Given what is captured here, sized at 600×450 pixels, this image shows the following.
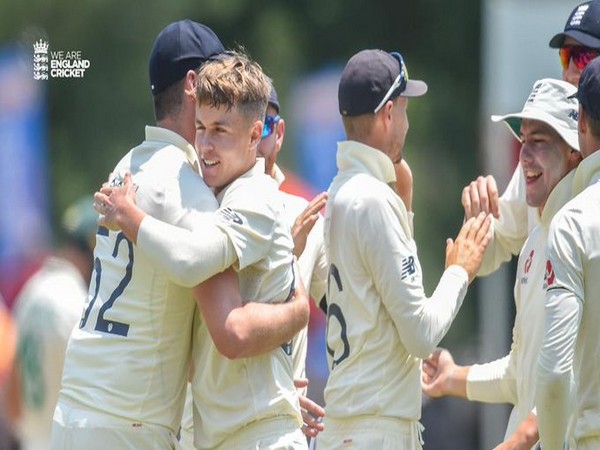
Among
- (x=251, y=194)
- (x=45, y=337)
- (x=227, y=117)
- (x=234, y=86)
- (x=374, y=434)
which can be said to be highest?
(x=234, y=86)

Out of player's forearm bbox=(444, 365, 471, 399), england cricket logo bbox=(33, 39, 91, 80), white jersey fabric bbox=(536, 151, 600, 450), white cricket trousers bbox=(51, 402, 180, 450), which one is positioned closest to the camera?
white jersey fabric bbox=(536, 151, 600, 450)

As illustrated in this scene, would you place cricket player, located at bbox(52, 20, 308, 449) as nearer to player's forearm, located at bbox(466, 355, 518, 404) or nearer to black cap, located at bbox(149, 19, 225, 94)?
black cap, located at bbox(149, 19, 225, 94)

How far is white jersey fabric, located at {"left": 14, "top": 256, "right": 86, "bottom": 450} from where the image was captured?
9617mm

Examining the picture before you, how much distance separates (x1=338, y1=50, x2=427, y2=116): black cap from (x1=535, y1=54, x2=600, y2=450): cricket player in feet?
3.66

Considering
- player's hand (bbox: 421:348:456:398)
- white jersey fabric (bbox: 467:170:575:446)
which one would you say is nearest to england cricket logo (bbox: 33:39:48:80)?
player's hand (bbox: 421:348:456:398)

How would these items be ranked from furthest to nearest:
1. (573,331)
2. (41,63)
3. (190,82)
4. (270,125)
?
(41,63), (270,125), (190,82), (573,331)

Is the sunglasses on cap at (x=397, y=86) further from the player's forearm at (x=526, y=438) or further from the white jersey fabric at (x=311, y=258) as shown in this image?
the player's forearm at (x=526, y=438)

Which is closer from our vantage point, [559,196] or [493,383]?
[559,196]

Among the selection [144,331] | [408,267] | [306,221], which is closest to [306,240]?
[306,221]

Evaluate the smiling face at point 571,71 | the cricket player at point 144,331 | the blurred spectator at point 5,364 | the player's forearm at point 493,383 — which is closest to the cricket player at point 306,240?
the player's forearm at point 493,383

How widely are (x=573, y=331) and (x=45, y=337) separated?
469 centimetres

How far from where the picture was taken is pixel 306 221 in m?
6.89

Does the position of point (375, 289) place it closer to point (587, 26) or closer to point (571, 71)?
point (571, 71)

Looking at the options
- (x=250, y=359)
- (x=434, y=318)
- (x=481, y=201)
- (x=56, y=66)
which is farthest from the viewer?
(x=56, y=66)
